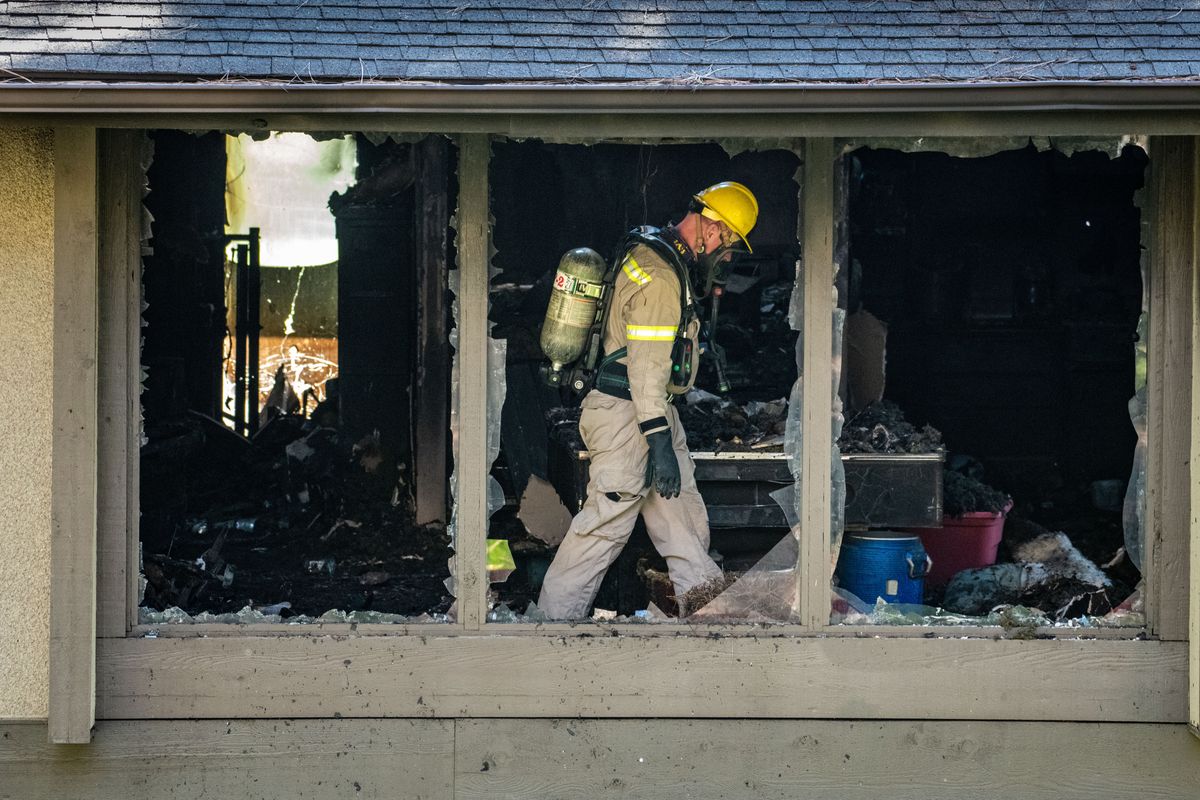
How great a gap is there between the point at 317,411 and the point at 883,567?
21.7ft

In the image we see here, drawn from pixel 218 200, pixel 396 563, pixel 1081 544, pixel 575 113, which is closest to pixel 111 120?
pixel 575 113

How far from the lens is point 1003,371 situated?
1105cm

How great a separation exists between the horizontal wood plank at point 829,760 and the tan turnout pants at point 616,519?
0.79 meters

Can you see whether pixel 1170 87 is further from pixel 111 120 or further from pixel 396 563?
pixel 396 563

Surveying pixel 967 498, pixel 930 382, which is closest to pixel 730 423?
pixel 967 498

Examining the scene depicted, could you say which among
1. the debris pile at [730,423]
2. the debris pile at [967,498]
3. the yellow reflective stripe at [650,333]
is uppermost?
the yellow reflective stripe at [650,333]

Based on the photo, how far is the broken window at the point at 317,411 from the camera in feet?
29.6

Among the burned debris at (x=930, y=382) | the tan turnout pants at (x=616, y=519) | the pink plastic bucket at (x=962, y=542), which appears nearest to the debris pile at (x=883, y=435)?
the burned debris at (x=930, y=382)

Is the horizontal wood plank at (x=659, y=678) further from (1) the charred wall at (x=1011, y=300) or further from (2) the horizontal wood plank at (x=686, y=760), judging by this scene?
(1) the charred wall at (x=1011, y=300)

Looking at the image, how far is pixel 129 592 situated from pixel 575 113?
98.1 inches

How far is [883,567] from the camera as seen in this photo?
6.45 meters

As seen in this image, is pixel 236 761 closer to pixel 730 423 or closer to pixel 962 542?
pixel 730 423

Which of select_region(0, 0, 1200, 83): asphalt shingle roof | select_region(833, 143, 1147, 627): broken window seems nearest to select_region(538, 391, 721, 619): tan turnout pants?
select_region(0, 0, 1200, 83): asphalt shingle roof

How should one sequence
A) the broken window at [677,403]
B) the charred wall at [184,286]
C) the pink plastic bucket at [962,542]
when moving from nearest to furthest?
the broken window at [677,403], the pink plastic bucket at [962,542], the charred wall at [184,286]
